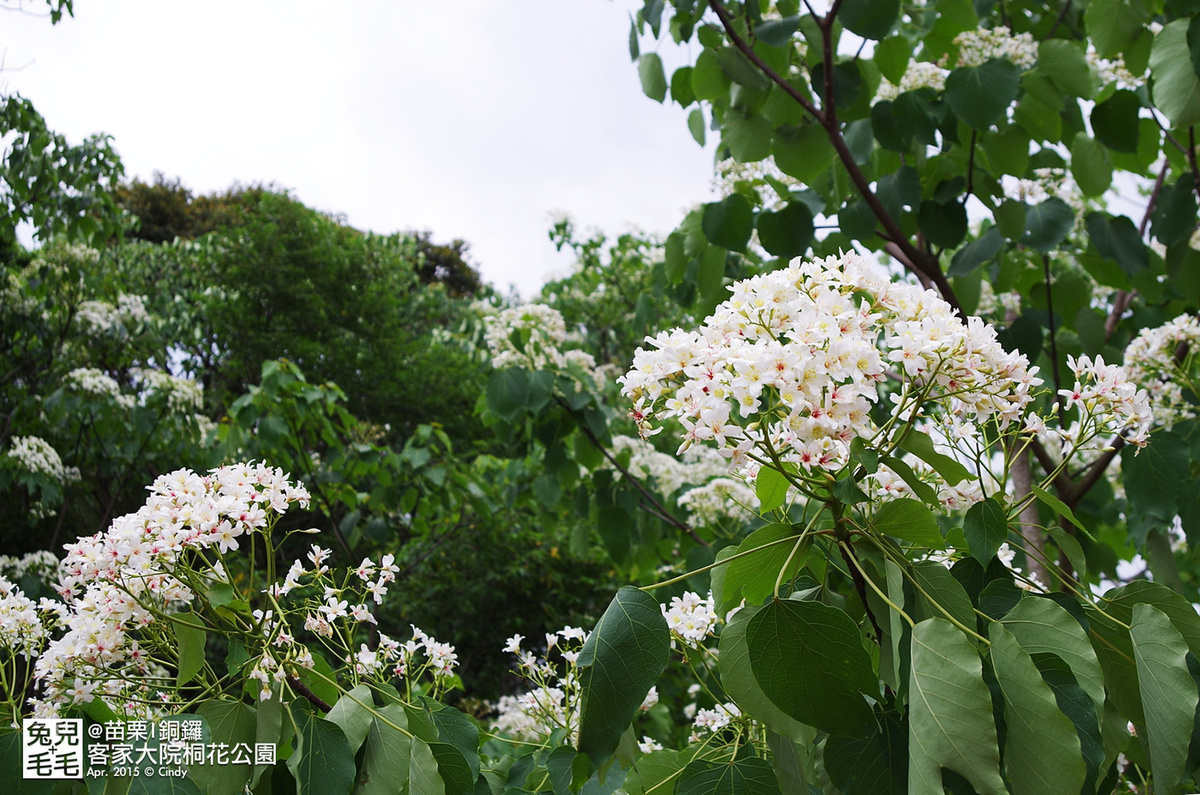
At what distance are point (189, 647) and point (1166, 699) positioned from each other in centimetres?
92

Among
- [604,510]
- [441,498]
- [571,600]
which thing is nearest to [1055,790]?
[604,510]

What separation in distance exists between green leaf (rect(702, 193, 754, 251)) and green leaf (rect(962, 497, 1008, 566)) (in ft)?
4.46

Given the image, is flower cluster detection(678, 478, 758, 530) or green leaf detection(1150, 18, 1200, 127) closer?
green leaf detection(1150, 18, 1200, 127)

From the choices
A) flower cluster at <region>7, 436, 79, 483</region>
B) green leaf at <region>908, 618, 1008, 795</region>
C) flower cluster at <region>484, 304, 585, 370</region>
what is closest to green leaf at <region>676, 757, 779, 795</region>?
green leaf at <region>908, 618, 1008, 795</region>

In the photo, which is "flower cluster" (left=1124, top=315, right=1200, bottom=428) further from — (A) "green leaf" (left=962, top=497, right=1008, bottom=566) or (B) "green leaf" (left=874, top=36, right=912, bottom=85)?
(A) "green leaf" (left=962, top=497, right=1008, bottom=566)

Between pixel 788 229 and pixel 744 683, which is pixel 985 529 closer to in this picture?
pixel 744 683

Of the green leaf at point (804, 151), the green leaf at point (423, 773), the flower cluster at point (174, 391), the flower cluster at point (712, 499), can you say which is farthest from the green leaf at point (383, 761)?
the flower cluster at point (174, 391)

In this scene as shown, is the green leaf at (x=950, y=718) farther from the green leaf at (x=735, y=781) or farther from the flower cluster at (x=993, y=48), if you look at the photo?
the flower cluster at (x=993, y=48)

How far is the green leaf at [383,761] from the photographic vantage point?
795 mm

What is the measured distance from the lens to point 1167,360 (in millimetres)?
1897

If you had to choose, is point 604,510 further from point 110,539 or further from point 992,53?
point 110,539

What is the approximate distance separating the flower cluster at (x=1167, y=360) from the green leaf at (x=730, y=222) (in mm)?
970

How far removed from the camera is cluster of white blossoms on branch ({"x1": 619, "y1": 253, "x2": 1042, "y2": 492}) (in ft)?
2.30

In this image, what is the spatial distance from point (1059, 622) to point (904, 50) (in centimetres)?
181
